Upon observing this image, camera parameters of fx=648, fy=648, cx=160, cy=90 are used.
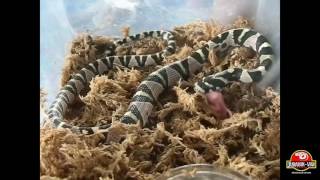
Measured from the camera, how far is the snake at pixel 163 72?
2062 mm

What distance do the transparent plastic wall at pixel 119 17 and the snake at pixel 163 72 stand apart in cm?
4

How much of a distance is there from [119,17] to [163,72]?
0.24 meters

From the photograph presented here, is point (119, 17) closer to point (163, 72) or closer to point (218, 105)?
point (163, 72)

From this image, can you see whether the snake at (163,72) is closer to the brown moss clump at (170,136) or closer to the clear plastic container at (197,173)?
the brown moss clump at (170,136)

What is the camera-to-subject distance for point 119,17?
2150mm

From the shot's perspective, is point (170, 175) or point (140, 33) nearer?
point (170, 175)

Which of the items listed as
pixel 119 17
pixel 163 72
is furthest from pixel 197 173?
pixel 119 17

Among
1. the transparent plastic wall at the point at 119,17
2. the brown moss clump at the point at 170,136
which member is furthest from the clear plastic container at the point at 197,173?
the transparent plastic wall at the point at 119,17

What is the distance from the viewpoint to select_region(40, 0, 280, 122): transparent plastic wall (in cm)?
211
